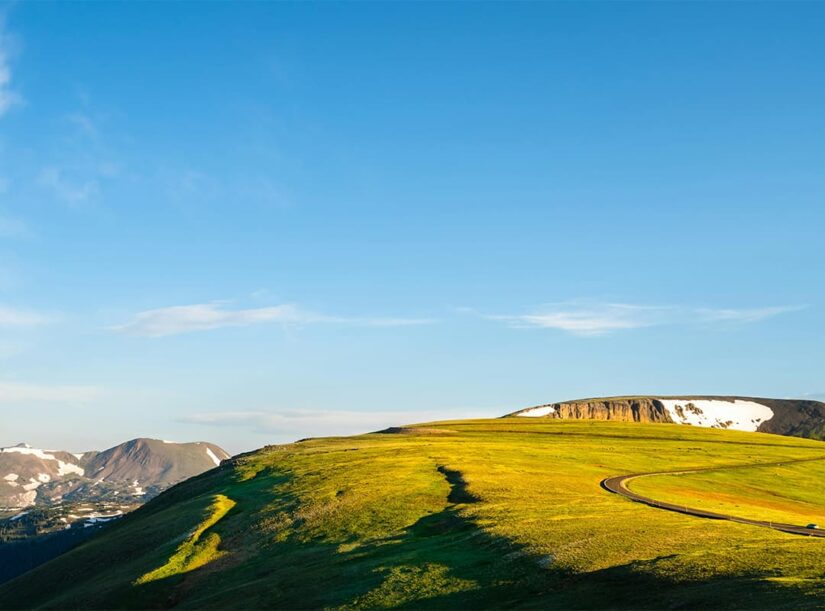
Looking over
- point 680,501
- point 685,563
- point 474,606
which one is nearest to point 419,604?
point 474,606

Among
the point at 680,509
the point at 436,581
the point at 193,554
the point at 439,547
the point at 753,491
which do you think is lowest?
the point at 753,491

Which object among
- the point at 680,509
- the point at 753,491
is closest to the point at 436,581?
the point at 680,509

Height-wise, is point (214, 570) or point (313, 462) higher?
point (313, 462)

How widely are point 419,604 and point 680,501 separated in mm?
50692

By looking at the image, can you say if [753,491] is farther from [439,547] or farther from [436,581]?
[436,581]

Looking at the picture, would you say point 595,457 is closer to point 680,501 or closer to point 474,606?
point 680,501

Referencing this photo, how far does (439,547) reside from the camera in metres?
59.2

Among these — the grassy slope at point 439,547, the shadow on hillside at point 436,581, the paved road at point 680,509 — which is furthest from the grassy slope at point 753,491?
the shadow on hillside at point 436,581

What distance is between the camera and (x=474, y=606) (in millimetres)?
43625

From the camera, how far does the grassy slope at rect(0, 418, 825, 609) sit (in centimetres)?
4141

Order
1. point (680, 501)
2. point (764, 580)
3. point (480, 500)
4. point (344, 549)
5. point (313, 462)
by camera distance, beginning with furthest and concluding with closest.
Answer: point (313, 462) < point (680, 501) < point (480, 500) < point (344, 549) < point (764, 580)

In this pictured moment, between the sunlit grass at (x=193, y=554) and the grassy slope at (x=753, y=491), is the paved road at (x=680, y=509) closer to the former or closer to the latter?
the grassy slope at (x=753, y=491)

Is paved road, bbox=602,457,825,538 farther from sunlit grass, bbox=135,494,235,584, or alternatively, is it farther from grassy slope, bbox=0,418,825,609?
sunlit grass, bbox=135,494,235,584

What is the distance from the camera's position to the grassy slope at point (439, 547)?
41.4m
